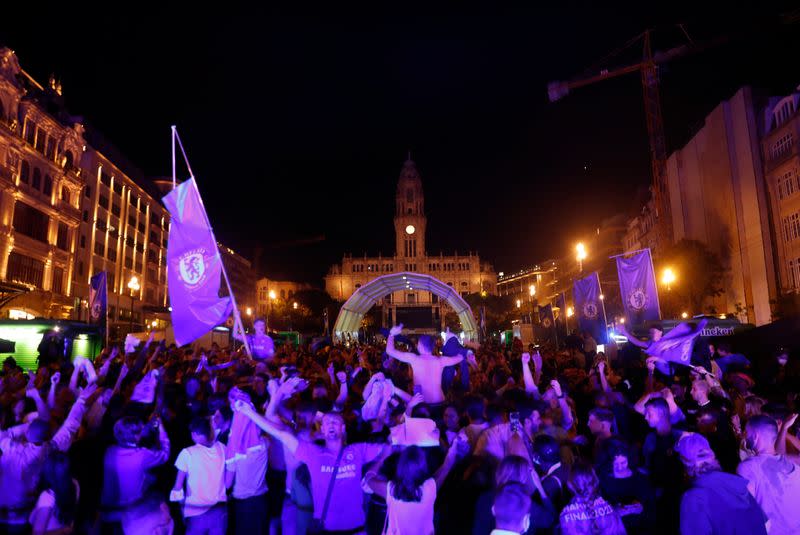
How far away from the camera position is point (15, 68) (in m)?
32.9

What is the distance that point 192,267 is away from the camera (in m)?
9.30

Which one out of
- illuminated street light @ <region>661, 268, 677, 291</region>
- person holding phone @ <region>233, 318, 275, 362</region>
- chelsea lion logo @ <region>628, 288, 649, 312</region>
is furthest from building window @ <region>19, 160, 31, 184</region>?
illuminated street light @ <region>661, 268, 677, 291</region>

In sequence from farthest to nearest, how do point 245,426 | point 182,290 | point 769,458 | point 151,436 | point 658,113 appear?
point 658,113 < point 182,290 < point 151,436 < point 245,426 < point 769,458

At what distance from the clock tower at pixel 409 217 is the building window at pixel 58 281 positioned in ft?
385

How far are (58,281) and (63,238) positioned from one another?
3227 mm

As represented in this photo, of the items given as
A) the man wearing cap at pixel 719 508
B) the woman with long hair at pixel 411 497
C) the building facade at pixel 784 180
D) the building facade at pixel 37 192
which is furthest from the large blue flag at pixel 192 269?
the building facade at pixel 784 180

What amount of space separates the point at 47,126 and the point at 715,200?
153 ft

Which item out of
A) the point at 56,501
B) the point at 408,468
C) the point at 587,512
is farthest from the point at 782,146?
the point at 56,501

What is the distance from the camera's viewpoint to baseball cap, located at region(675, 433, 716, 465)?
12.5 feet

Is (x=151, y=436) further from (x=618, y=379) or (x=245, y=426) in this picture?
(x=618, y=379)

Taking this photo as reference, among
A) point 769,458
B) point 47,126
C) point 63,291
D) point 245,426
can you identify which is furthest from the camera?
point 63,291

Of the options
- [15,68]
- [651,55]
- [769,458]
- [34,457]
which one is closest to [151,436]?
[34,457]

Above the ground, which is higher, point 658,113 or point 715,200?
point 658,113

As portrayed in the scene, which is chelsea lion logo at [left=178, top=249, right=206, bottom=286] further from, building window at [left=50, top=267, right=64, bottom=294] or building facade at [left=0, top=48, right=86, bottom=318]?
building window at [left=50, top=267, right=64, bottom=294]
